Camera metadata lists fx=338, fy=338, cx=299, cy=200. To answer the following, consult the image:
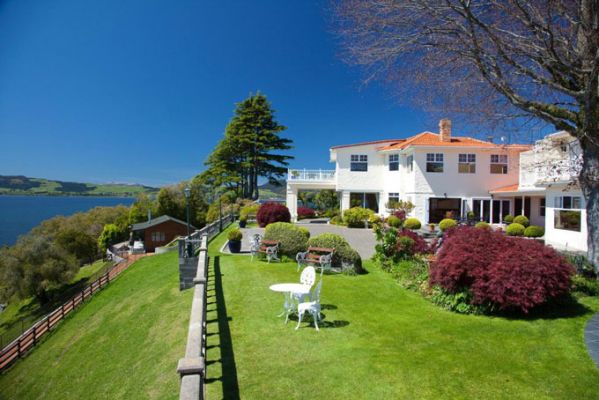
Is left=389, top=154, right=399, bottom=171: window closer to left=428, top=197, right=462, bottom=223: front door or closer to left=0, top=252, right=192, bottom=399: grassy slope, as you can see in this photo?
left=428, top=197, right=462, bottom=223: front door

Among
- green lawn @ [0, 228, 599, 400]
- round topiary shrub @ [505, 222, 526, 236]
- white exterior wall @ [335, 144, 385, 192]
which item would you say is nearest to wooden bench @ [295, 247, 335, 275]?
green lawn @ [0, 228, 599, 400]

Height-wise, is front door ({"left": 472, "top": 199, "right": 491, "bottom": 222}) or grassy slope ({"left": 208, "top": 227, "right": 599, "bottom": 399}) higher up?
front door ({"left": 472, "top": 199, "right": 491, "bottom": 222})

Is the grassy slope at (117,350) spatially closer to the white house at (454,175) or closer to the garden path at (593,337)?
the garden path at (593,337)

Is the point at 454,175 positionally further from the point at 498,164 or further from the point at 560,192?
the point at 560,192

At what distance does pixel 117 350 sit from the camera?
1081cm

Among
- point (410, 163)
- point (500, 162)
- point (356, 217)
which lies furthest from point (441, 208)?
point (356, 217)

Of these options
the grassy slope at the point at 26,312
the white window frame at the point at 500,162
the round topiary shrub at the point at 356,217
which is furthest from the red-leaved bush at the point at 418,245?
the grassy slope at the point at 26,312

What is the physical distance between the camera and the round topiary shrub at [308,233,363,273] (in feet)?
41.9

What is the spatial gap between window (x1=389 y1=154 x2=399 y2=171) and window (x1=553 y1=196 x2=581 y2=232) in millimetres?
13160

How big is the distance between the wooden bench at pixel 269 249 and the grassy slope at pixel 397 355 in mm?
5007

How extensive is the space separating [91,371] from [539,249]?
42.4 feet

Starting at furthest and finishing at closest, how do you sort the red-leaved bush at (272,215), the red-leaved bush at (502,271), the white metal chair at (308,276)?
the red-leaved bush at (272,215), the white metal chair at (308,276), the red-leaved bush at (502,271)

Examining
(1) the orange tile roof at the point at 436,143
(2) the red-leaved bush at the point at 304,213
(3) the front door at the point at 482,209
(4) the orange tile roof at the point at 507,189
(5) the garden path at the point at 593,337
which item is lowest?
(5) the garden path at the point at 593,337

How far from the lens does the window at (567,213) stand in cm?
1638
